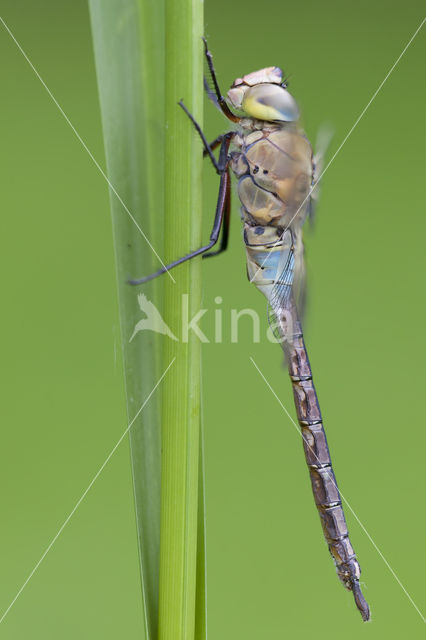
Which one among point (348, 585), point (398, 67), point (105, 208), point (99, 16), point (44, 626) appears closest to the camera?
point (99, 16)

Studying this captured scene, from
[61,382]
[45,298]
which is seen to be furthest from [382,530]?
[45,298]

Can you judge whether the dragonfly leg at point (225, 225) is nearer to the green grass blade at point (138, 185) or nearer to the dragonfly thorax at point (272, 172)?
the dragonfly thorax at point (272, 172)

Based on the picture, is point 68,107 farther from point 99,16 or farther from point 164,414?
point 164,414

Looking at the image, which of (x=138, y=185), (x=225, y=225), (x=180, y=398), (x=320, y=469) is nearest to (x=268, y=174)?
(x=225, y=225)

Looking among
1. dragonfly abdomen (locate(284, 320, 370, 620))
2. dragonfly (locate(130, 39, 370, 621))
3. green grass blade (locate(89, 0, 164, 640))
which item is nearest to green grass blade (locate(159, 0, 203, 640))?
green grass blade (locate(89, 0, 164, 640))

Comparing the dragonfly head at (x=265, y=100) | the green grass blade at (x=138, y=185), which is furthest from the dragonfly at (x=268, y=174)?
the green grass blade at (x=138, y=185)

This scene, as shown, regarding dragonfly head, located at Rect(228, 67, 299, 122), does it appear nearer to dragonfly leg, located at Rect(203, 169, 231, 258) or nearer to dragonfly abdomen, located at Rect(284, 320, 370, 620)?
dragonfly leg, located at Rect(203, 169, 231, 258)
